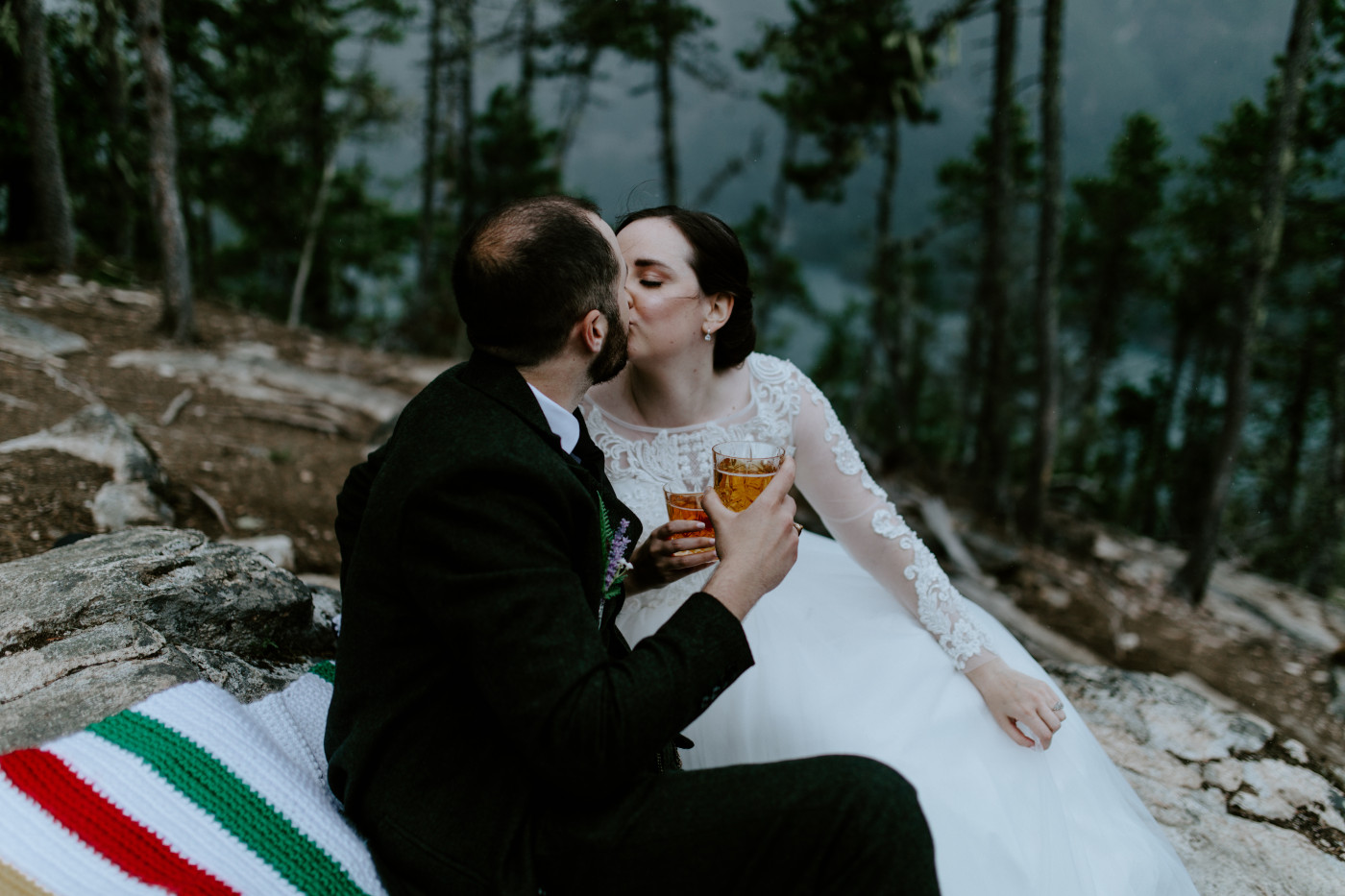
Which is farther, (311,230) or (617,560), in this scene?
(311,230)

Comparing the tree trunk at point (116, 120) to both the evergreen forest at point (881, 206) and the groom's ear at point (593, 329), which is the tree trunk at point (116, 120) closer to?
the evergreen forest at point (881, 206)

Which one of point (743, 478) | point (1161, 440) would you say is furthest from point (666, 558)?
point (1161, 440)

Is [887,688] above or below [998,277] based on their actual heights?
below

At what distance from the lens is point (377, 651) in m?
1.55

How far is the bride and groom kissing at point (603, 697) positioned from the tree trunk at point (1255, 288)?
9411 mm

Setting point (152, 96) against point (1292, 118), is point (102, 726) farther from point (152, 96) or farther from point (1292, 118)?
point (1292, 118)

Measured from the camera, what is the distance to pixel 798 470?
3025mm

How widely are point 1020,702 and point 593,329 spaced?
1.69 metres

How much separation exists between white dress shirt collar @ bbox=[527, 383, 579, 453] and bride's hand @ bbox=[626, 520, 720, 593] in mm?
512

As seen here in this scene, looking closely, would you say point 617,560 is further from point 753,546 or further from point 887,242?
point 887,242

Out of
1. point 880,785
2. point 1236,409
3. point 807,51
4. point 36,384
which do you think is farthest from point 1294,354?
point 36,384

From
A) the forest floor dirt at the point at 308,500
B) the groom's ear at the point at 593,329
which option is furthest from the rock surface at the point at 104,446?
the groom's ear at the point at 593,329

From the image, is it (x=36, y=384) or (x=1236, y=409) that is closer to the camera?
(x=36, y=384)

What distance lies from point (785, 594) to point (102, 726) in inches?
84.4
